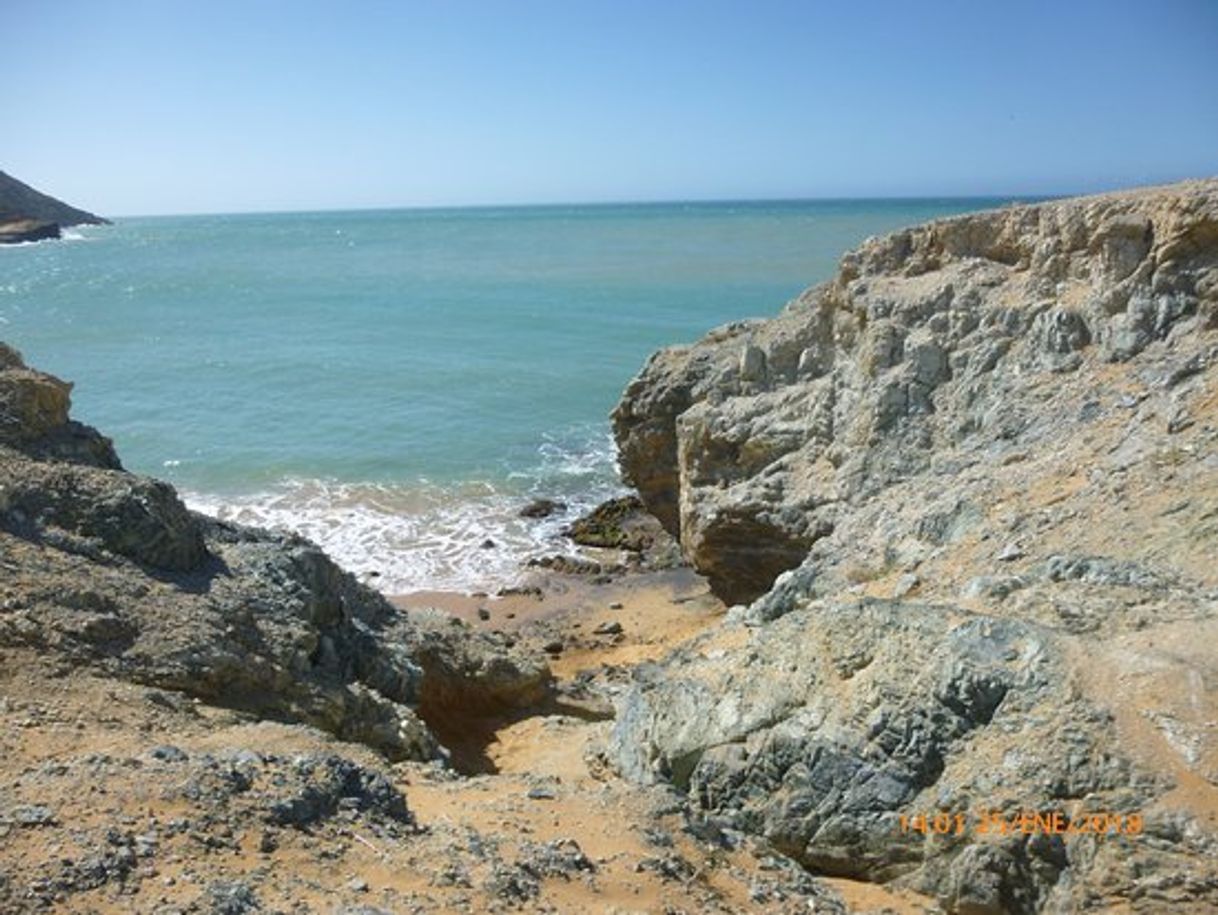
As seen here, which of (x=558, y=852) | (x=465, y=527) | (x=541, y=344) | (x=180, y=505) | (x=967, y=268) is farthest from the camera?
(x=541, y=344)

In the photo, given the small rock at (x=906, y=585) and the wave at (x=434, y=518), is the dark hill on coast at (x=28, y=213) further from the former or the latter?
the small rock at (x=906, y=585)

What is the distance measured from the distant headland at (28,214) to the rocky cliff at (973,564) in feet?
477

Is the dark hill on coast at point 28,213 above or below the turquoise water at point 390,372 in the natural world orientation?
above

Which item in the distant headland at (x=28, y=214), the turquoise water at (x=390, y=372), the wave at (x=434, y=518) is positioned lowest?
the wave at (x=434, y=518)

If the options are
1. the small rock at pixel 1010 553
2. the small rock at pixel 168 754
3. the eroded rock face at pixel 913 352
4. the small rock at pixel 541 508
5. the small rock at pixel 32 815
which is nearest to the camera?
the small rock at pixel 32 815

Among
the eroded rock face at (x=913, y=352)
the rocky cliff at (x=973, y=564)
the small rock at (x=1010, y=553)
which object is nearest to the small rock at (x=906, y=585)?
the rocky cliff at (x=973, y=564)

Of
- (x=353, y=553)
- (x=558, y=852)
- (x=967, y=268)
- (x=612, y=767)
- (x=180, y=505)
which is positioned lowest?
(x=353, y=553)

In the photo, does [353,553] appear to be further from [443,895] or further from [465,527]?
[443,895]

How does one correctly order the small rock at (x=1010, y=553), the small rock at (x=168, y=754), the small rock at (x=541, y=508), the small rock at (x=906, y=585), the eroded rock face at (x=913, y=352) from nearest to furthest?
the small rock at (x=168, y=754)
the small rock at (x=1010, y=553)
the small rock at (x=906, y=585)
the eroded rock face at (x=913, y=352)
the small rock at (x=541, y=508)

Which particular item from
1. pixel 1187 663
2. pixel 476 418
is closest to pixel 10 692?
pixel 1187 663

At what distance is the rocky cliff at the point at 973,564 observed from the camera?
696cm

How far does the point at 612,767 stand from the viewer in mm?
10195

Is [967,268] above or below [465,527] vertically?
above

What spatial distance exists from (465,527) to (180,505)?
15.1 m
